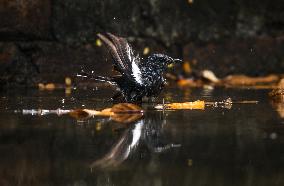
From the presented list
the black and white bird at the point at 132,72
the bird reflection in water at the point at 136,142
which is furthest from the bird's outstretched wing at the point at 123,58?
the bird reflection in water at the point at 136,142

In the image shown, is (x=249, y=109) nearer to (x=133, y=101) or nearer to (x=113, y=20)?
(x=133, y=101)

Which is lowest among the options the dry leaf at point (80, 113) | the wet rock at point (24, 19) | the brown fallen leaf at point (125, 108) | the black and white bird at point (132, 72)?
the dry leaf at point (80, 113)

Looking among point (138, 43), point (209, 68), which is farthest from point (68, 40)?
point (209, 68)

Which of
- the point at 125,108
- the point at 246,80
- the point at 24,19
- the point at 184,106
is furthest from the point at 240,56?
the point at 125,108

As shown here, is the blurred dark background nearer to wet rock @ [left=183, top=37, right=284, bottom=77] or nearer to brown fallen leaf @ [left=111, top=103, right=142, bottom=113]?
wet rock @ [left=183, top=37, right=284, bottom=77]

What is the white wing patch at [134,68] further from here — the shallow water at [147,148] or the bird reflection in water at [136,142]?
the bird reflection in water at [136,142]

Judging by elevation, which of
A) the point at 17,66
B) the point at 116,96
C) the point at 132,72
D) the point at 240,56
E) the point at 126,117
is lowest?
the point at 126,117

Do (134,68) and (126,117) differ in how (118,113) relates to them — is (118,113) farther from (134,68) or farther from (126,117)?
(134,68)

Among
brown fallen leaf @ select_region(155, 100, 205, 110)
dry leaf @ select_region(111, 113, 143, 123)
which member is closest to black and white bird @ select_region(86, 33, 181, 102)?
brown fallen leaf @ select_region(155, 100, 205, 110)
